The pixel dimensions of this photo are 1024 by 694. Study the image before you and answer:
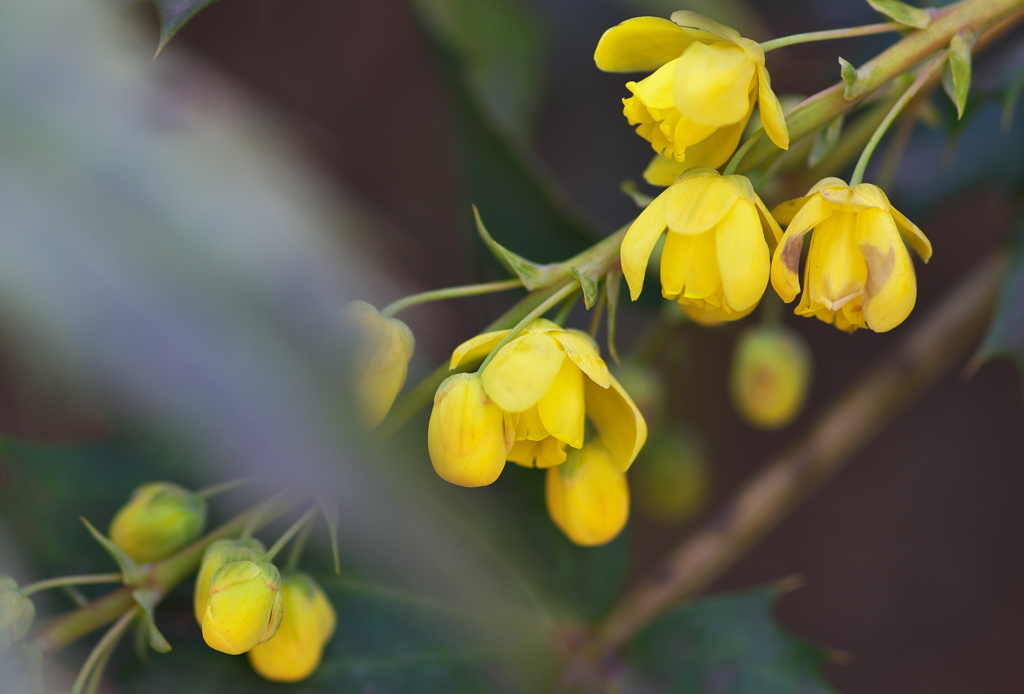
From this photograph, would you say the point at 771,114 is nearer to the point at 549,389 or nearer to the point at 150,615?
the point at 549,389

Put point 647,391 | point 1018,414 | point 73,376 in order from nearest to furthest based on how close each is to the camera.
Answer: point 73,376
point 647,391
point 1018,414

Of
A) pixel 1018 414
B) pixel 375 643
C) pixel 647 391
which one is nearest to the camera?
pixel 375 643

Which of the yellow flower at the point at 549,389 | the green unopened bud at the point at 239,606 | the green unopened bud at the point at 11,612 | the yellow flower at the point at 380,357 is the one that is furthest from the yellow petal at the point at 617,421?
the green unopened bud at the point at 11,612

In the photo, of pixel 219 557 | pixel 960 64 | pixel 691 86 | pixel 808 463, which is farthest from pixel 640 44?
pixel 808 463

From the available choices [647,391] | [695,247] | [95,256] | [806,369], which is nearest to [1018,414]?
[806,369]

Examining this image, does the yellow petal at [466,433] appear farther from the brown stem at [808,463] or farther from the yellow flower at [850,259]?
the brown stem at [808,463]

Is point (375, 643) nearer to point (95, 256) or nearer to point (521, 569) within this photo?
point (521, 569)

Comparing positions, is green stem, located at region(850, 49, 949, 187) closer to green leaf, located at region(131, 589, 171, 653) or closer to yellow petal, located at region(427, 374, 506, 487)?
yellow petal, located at region(427, 374, 506, 487)

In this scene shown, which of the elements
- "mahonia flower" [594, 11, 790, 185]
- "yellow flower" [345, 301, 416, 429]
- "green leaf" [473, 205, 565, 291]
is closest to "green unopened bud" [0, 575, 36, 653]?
"yellow flower" [345, 301, 416, 429]
